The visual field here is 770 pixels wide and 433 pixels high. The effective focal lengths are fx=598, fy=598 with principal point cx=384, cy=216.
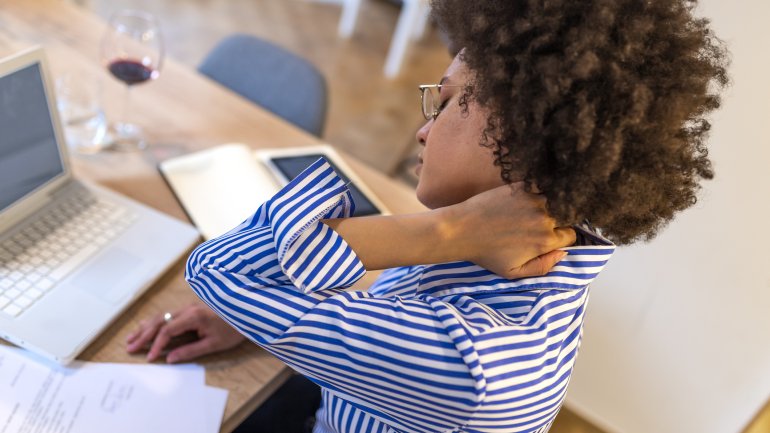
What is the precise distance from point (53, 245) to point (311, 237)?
492 mm

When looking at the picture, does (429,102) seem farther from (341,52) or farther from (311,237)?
(341,52)

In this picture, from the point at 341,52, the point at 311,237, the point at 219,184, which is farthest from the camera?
the point at 341,52

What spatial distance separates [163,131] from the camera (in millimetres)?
1330

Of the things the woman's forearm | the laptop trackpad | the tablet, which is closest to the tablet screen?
the tablet

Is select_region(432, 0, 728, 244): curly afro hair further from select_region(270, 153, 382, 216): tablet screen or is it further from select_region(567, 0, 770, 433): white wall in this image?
select_region(567, 0, 770, 433): white wall

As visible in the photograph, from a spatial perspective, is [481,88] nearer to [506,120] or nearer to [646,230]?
[506,120]

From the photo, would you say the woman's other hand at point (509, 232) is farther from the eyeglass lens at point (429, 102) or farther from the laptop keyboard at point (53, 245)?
the laptop keyboard at point (53, 245)

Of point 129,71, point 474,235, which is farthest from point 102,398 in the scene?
point 129,71

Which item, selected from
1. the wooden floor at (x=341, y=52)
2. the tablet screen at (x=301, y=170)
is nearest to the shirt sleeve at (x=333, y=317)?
the tablet screen at (x=301, y=170)

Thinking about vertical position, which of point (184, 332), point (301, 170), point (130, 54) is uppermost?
point (130, 54)

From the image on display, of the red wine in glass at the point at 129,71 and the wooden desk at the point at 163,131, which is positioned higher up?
the red wine in glass at the point at 129,71

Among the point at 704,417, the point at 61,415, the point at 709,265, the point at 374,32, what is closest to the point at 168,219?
the point at 61,415

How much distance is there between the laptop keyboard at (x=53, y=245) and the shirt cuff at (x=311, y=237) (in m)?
0.39

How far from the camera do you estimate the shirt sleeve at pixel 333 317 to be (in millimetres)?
624
